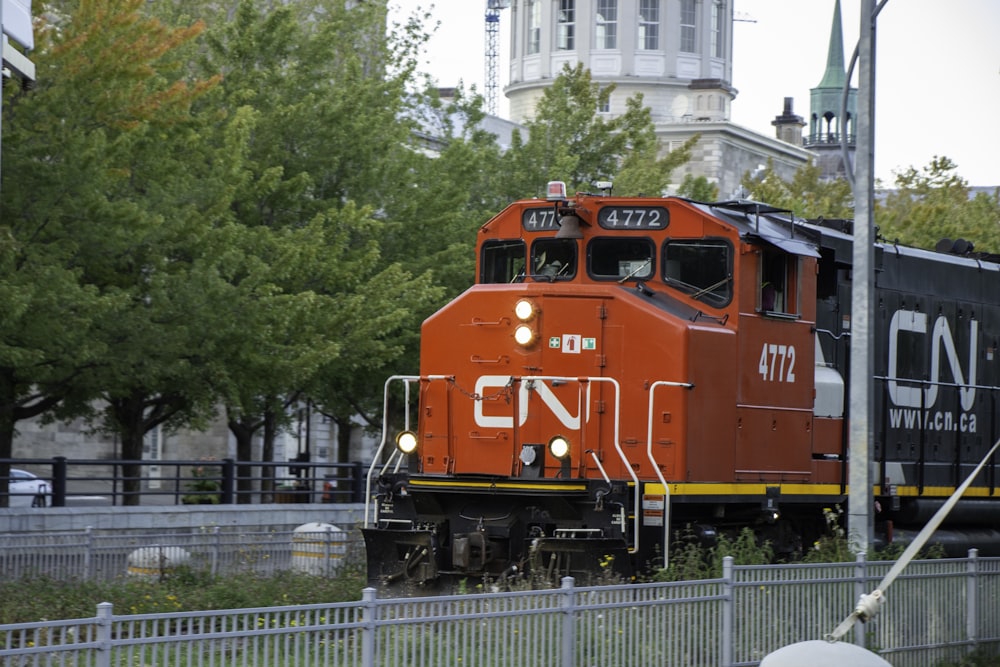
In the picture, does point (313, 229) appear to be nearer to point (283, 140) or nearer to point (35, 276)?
point (283, 140)

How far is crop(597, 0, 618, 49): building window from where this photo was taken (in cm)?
10812

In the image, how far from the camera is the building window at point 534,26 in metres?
110

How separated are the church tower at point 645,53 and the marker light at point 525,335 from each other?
89.6m

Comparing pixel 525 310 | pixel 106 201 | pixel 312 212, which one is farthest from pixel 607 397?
pixel 312 212

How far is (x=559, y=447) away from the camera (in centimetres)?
1444

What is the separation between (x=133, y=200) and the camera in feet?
76.1

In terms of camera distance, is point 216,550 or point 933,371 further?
point 216,550

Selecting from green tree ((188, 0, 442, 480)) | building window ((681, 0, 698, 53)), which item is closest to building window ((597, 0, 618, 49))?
building window ((681, 0, 698, 53))

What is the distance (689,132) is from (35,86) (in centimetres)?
7954

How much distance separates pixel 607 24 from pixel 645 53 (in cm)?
363

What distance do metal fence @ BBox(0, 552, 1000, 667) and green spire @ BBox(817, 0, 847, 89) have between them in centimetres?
11010

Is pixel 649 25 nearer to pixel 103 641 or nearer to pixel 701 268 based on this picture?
pixel 701 268

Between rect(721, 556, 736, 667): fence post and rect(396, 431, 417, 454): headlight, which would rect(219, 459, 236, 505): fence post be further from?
rect(721, 556, 736, 667): fence post

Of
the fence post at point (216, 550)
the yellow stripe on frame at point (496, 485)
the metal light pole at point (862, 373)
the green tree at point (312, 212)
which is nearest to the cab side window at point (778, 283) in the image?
the metal light pole at point (862, 373)
